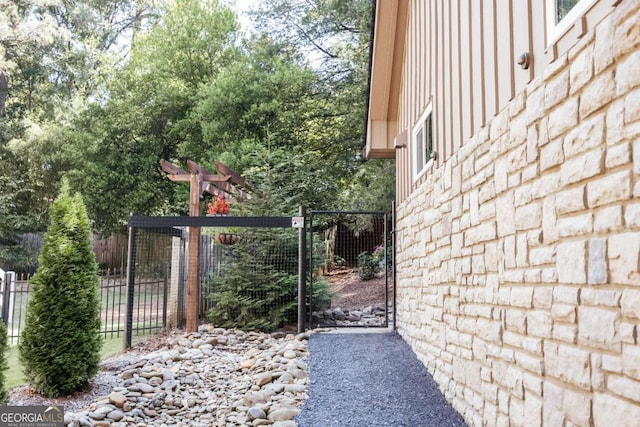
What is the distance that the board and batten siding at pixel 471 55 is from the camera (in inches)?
97.2

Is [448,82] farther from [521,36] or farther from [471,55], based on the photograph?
[521,36]

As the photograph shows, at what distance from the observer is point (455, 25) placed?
157 inches

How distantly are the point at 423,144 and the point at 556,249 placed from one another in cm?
347

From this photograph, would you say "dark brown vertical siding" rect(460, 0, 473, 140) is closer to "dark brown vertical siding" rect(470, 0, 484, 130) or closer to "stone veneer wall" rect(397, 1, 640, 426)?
"dark brown vertical siding" rect(470, 0, 484, 130)

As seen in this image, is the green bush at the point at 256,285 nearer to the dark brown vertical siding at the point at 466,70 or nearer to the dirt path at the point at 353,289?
the dirt path at the point at 353,289

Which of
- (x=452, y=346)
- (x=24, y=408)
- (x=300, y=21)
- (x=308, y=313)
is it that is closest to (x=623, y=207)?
(x=452, y=346)

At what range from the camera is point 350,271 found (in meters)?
10.3

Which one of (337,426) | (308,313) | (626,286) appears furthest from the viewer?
(308,313)

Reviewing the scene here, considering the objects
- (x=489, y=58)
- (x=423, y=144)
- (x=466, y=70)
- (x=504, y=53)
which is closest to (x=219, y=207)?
(x=423, y=144)

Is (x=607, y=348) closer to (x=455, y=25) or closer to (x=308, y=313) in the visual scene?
(x=455, y=25)

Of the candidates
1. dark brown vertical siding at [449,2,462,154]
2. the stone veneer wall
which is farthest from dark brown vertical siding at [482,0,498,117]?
dark brown vertical siding at [449,2,462,154]

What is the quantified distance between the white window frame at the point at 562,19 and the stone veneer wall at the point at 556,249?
14 centimetres

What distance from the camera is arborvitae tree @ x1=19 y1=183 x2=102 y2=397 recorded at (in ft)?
14.5

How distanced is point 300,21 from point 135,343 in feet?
40.7
